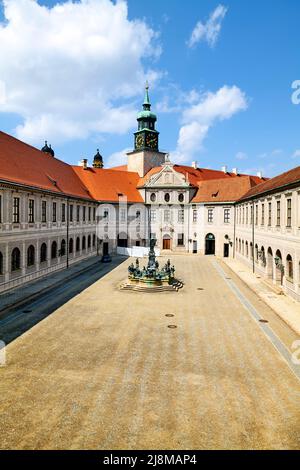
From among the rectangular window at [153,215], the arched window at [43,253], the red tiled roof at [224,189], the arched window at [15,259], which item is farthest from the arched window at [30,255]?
the red tiled roof at [224,189]

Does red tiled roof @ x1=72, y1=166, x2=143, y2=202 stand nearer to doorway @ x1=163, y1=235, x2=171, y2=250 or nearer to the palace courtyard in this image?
doorway @ x1=163, y1=235, x2=171, y2=250

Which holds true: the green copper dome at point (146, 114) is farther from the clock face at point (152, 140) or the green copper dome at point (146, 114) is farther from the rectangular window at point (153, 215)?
the rectangular window at point (153, 215)

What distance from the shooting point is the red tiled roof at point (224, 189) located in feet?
172

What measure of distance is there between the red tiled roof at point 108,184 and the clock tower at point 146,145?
13.1 ft

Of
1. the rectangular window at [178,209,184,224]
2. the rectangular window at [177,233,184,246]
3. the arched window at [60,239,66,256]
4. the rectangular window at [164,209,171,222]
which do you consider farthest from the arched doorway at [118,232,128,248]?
the arched window at [60,239,66,256]

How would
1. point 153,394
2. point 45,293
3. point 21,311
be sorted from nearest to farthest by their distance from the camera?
point 153,394, point 21,311, point 45,293

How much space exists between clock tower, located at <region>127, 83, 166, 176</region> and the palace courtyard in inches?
1821

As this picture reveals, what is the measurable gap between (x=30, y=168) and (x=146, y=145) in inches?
1361

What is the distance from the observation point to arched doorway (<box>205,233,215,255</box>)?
5547 centimetres

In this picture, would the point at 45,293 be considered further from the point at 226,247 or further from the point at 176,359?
the point at 226,247
